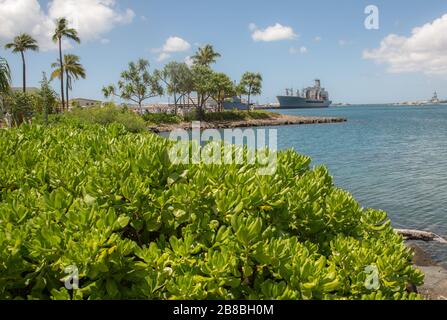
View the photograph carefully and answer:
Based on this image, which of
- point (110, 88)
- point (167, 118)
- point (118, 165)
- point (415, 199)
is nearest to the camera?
point (118, 165)

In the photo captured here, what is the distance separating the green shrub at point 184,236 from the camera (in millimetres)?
2268

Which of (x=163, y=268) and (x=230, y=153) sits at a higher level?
(x=230, y=153)

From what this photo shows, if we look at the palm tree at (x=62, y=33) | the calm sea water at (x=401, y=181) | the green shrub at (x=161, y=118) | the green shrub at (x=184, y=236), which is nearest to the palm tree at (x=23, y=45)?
the palm tree at (x=62, y=33)

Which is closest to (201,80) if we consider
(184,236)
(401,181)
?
(401,181)

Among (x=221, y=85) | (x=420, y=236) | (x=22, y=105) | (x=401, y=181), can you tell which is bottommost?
(x=420, y=236)

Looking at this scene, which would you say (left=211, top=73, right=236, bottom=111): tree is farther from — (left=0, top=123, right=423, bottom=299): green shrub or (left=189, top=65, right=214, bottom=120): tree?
(left=0, top=123, right=423, bottom=299): green shrub

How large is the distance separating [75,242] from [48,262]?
32cm

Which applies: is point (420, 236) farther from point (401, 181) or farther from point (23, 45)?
point (23, 45)

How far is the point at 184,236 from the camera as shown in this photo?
2.60m

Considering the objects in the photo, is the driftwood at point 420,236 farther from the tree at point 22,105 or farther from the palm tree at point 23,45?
the palm tree at point 23,45

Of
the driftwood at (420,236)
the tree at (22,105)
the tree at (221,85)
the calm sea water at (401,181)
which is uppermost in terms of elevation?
the tree at (221,85)

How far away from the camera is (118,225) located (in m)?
2.36
